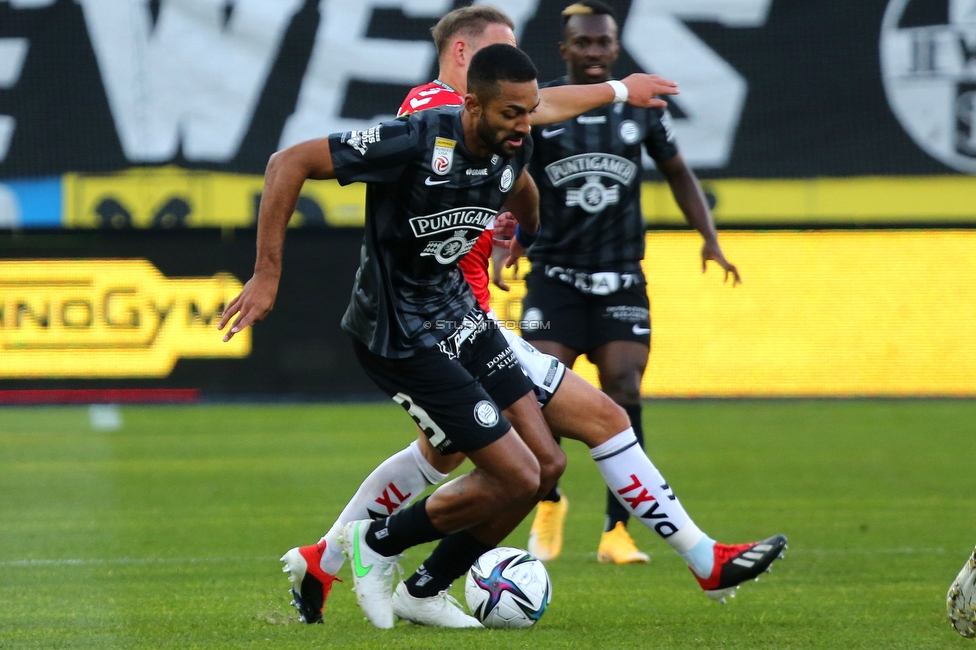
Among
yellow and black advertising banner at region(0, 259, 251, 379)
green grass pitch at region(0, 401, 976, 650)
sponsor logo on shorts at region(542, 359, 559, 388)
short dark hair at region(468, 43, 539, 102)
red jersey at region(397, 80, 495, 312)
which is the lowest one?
yellow and black advertising banner at region(0, 259, 251, 379)

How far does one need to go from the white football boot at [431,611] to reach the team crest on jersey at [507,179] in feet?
4.37

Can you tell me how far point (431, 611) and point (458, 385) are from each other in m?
0.79

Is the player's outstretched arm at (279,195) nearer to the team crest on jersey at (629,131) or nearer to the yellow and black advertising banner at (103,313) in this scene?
the team crest on jersey at (629,131)

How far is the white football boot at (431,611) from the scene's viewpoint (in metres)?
4.37

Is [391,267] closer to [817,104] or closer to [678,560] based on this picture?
[678,560]

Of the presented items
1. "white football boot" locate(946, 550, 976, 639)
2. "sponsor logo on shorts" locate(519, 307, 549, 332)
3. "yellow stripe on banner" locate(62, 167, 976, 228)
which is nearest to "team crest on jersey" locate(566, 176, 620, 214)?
"sponsor logo on shorts" locate(519, 307, 549, 332)

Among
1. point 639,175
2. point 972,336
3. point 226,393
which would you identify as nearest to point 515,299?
point 226,393

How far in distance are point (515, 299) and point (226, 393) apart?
3.37 metres

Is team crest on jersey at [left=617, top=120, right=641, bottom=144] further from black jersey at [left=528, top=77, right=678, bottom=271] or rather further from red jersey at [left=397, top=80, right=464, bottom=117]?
red jersey at [left=397, top=80, right=464, bottom=117]

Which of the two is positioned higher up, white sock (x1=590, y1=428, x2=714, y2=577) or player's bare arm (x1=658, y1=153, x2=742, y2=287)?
player's bare arm (x1=658, y1=153, x2=742, y2=287)

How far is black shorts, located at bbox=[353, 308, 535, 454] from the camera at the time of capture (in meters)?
4.11

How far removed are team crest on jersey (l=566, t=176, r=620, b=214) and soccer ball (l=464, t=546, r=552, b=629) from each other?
2117mm

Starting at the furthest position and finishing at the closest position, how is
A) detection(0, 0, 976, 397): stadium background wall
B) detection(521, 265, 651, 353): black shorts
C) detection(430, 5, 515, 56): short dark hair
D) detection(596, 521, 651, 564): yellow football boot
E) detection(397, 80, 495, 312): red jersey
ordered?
1. detection(0, 0, 976, 397): stadium background wall
2. detection(521, 265, 651, 353): black shorts
3. detection(596, 521, 651, 564): yellow football boot
4. detection(430, 5, 515, 56): short dark hair
5. detection(397, 80, 495, 312): red jersey

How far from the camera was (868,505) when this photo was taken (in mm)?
7504
